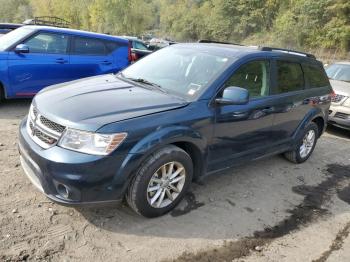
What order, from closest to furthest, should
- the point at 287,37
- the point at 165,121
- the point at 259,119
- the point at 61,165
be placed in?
1. the point at 61,165
2. the point at 165,121
3. the point at 259,119
4. the point at 287,37

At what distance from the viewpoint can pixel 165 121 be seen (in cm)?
356

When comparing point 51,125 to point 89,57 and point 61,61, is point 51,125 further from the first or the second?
point 89,57

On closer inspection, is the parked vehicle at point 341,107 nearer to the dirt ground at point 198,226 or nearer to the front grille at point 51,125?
the dirt ground at point 198,226

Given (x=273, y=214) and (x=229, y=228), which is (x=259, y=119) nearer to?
(x=273, y=214)

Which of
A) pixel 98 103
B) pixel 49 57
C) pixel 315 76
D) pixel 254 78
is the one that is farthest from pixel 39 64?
pixel 315 76

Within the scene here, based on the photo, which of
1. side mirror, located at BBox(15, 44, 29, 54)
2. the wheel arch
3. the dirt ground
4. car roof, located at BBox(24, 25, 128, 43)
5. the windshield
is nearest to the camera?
the dirt ground

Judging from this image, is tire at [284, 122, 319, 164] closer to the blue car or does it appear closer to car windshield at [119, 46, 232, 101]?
car windshield at [119, 46, 232, 101]

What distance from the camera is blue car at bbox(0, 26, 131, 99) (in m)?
6.79

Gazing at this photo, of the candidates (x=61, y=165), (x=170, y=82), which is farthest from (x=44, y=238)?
(x=170, y=82)

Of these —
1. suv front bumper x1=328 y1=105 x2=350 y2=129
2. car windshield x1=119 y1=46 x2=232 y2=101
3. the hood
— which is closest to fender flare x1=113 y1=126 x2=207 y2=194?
car windshield x1=119 y1=46 x2=232 y2=101

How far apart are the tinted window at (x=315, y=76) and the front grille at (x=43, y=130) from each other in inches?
153

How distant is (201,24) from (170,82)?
269ft

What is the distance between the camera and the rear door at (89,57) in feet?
24.8

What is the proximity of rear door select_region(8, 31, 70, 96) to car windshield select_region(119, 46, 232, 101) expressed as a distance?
113 inches
